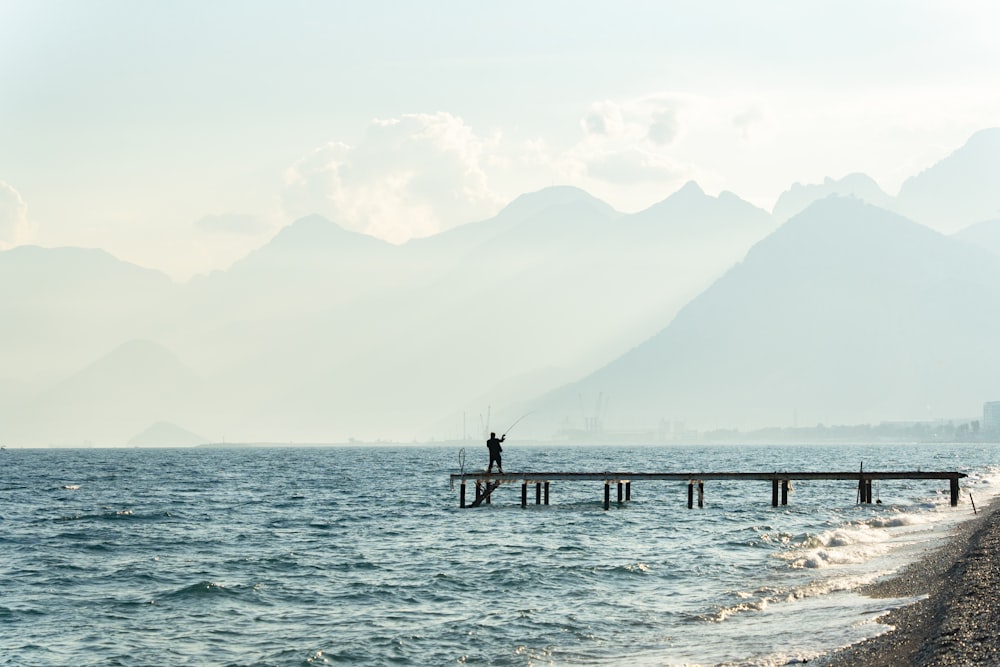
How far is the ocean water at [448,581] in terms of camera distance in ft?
87.6

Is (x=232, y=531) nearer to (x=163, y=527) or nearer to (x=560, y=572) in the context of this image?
(x=163, y=527)

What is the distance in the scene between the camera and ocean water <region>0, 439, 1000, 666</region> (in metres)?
26.7

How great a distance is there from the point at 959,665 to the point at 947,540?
26.3m

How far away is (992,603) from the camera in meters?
23.0

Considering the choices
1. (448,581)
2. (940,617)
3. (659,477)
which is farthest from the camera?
(659,477)

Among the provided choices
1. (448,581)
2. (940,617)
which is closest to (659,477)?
(448,581)

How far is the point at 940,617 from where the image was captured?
75.0 feet

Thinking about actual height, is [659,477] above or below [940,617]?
above

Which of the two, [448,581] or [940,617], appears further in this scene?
[448,581]

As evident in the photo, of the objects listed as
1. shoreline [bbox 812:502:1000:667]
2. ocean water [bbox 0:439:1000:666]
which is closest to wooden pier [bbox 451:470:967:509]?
ocean water [bbox 0:439:1000:666]

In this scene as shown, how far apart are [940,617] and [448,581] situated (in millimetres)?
17818

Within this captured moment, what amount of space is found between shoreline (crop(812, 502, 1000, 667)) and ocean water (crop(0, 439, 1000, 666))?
3.11ft

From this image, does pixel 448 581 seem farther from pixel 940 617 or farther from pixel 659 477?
pixel 659 477

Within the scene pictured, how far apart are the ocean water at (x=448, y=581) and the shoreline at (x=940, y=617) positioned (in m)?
0.95
